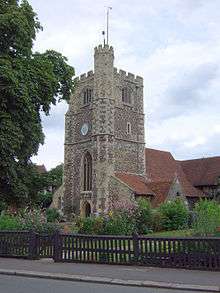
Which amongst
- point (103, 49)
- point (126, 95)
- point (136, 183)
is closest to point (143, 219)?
point (136, 183)

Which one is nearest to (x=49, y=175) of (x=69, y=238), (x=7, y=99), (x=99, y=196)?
(x=7, y=99)

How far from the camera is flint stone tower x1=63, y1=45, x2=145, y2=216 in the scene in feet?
146

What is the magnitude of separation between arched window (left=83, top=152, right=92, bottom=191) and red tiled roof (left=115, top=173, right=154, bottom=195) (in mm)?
3718

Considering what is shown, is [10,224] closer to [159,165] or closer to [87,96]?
[87,96]

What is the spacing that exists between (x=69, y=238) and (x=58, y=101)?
1152 cm

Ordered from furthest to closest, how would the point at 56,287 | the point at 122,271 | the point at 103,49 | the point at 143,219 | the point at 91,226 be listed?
the point at 103,49
the point at 143,219
the point at 91,226
the point at 122,271
the point at 56,287

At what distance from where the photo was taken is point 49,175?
25375 millimetres

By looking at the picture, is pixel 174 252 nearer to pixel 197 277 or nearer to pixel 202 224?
pixel 197 277

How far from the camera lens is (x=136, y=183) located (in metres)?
43.9

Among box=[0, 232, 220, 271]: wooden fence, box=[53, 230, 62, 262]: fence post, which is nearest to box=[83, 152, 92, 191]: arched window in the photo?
box=[0, 232, 220, 271]: wooden fence

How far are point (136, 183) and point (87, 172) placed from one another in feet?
19.9

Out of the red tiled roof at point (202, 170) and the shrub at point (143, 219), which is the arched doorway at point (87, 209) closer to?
the red tiled roof at point (202, 170)

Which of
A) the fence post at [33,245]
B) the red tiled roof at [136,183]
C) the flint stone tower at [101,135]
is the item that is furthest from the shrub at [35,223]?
the flint stone tower at [101,135]

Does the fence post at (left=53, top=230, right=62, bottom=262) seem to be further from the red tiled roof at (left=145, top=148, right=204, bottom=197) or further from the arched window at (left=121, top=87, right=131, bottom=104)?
the arched window at (left=121, top=87, right=131, bottom=104)
